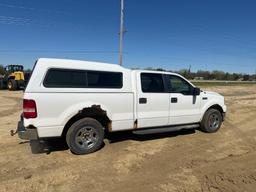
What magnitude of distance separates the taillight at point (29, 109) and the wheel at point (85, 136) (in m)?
0.89

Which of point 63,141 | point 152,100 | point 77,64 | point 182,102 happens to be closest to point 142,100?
point 152,100

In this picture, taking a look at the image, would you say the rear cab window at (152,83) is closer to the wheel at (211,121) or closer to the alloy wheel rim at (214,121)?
the wheel at (211,121)

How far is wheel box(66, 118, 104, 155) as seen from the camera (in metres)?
5.29

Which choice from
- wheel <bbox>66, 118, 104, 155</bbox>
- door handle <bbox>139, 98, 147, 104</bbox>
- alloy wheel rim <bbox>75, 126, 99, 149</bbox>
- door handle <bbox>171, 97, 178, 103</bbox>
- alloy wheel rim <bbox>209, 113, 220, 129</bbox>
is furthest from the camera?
alloy wheel rim <bbox>209, 113, 220, 129</bbox>

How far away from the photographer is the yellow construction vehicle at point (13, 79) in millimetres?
22906

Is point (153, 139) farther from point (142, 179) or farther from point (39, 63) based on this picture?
point (39, 63)

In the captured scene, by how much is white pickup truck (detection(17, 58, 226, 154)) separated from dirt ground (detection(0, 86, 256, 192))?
19.4 inches

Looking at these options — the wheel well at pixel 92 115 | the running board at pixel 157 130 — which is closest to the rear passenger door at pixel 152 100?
the running board at pixel 157 130

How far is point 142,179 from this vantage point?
428cm

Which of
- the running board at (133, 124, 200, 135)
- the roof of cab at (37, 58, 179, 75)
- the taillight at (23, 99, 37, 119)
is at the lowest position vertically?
the running board at (133, 124, 200, 135)

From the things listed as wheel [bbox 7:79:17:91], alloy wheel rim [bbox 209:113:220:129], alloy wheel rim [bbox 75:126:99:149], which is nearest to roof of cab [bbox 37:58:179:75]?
alloy wheel rim [bbox 75:126:99:149]

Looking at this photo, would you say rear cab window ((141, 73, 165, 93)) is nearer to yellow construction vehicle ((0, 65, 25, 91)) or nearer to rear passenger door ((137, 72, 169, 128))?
rear passenger door ((137, 72, 169, 128))

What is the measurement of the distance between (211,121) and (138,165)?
11.7 ft

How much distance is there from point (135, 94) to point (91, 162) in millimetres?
1926
